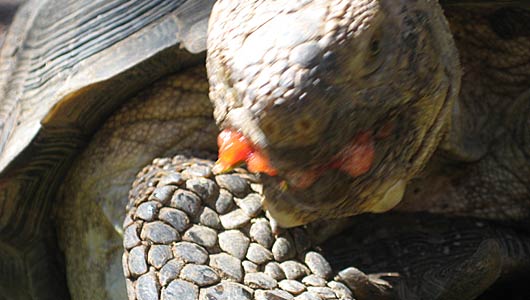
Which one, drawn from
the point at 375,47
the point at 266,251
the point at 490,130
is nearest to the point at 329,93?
the point at 375,47

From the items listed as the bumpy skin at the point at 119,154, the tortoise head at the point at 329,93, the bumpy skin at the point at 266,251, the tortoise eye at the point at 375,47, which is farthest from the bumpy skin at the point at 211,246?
the tortoise eye at the point at 375,47

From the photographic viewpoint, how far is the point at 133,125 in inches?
114

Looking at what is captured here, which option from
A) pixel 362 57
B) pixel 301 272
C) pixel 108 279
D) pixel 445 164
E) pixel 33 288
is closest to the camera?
pixel 362 57

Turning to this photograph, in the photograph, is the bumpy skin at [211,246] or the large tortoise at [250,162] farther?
the bumpy skin at [211,246]

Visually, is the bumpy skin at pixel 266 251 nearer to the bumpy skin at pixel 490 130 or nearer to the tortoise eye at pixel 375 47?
the bumpy skin at pixel 490 130

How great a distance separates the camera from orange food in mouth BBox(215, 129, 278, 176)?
1.97 metres

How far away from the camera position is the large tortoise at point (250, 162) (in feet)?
6.72

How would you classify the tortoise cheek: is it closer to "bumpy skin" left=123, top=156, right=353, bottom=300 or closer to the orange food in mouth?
the orange food in mouth

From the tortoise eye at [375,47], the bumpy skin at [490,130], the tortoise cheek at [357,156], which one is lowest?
the bumpy skin at [490,130]

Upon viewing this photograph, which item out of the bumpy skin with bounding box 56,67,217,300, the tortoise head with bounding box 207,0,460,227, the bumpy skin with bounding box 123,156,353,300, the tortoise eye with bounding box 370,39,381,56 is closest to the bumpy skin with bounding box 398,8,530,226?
the bumpy skin with bounding box 123,156,353,300

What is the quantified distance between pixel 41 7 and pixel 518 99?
5.33 feet

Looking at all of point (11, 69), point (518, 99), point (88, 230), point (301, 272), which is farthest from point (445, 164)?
point (11, 69)

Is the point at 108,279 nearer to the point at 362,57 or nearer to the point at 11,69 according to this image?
the point at 11,69

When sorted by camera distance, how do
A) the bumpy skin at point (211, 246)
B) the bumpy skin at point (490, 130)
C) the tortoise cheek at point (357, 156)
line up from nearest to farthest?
the tortoise cheek at point (357, 156), the bumpy skin at point (211, 246), the bumpy skin at point (490, 130)
